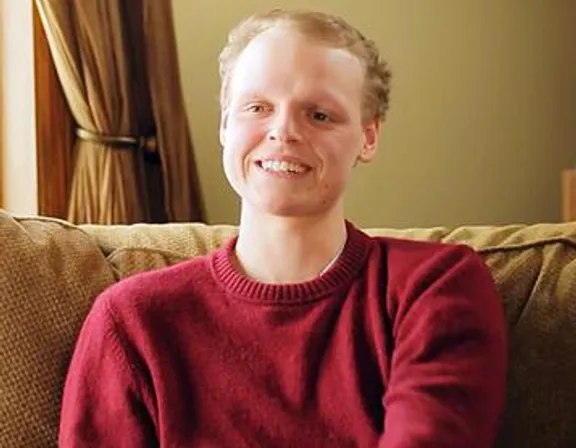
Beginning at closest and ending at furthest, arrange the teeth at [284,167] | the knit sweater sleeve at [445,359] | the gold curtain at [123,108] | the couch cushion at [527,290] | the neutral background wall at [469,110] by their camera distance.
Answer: the knit sweater sleeve at [445,359] → the teeth at [284,167] → the couch cushion at [527,290] → the gold curtain at [123,108] → the neutral background wall at [469,110]

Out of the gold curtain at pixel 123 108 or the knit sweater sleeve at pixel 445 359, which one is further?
the gold curtain at pixel 123 108

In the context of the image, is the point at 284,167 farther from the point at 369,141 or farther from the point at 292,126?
the point at 369,141

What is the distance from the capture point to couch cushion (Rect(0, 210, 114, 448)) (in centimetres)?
132

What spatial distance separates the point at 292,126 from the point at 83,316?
0.39 m

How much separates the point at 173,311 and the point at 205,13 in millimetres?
1461

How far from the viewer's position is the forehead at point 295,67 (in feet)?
4.12

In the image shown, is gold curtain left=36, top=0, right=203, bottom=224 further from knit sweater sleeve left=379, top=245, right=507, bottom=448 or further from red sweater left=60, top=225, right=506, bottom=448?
knit sweater sleeve left=379, top=245, right=507, bottom=448

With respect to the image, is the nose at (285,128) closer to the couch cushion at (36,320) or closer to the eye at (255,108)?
the eye at (255,108)

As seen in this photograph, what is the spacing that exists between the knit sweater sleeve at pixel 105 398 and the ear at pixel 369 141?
0.37 m

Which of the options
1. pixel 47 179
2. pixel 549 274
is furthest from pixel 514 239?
pixel 47 179

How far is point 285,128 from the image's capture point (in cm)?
125

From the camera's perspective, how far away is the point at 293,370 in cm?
124

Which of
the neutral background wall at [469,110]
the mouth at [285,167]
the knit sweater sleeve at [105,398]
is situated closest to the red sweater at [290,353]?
the knit sweater sleeve at [105,398]

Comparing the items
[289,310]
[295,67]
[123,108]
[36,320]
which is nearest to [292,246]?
[289,310]
